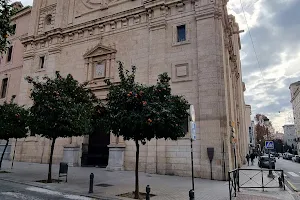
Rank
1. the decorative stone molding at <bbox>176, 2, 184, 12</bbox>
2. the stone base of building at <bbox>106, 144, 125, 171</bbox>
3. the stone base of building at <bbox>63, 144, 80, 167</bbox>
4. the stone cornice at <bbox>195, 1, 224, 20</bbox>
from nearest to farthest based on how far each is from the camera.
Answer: the stone cornice at <bbox>195, 1, 224, 20</bbox> → the stone base of building at <bbox>106, 144, 125, 171</bbox> → the decorative stone molding at <bbox>176, 2, 184, 12</bbox> → the stone base of building at <bbox>63, 144, 80, 167</bbox>

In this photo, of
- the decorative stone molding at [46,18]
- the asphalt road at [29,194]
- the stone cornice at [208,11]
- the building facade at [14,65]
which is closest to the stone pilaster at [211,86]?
the stone cornice at [208,11]

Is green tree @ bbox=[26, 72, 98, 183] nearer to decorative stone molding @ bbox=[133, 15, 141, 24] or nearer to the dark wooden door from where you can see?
the dark wooden door

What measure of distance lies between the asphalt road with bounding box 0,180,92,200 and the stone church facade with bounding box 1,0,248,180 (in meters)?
7.56

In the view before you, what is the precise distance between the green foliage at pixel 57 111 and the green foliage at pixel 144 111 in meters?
3.10

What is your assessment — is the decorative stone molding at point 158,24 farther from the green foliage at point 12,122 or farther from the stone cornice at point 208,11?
the green foliage at point 12,122

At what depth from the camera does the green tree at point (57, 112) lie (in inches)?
459

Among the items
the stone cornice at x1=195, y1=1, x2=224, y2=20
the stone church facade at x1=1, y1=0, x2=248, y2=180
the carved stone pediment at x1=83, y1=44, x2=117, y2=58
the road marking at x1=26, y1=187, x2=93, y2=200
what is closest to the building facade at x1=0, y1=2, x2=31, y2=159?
the stone church facade at x1=1, y1=0, x2=248, y2=180

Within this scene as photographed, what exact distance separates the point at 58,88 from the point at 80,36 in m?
11.2

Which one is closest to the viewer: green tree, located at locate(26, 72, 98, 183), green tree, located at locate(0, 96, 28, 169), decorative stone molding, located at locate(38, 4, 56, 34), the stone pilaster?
green tree, located at locate(26, 72, 98, 183)

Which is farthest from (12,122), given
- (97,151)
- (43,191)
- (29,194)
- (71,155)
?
(29,194)

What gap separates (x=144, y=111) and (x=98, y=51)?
1331 cm

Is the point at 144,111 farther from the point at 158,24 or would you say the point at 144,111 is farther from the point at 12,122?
the point at 158,24

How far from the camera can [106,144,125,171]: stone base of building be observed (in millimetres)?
17031

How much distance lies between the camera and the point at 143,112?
8828mm
